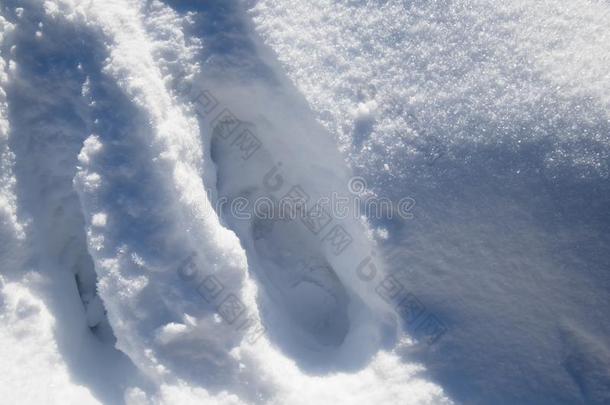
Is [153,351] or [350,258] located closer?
[153,351]

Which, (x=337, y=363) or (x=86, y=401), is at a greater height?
(x=337, y=363)

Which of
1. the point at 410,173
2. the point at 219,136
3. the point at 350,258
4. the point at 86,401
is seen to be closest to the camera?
the point at 86,401

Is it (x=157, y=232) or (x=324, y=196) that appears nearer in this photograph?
(x=157, y=232)

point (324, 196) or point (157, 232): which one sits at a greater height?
point (324, 196)

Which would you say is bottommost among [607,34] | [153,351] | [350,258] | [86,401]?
[86,401]

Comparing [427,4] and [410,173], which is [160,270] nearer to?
[410,173]

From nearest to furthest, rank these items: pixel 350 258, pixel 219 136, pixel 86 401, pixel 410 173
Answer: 1. pixel 86 401
2. pixel 410 173
3. pixel 350 258
4. pixel 219 136

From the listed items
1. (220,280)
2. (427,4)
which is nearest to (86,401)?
(220,280)
